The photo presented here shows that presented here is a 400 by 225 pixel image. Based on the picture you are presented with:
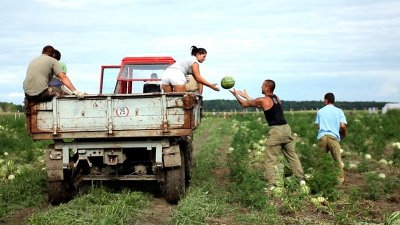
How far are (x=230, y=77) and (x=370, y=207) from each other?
144 inches

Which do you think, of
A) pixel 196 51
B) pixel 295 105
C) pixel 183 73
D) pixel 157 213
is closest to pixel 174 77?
pixel 183 73

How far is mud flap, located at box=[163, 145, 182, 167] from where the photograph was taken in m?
9.14

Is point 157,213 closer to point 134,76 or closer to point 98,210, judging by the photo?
point 98,210

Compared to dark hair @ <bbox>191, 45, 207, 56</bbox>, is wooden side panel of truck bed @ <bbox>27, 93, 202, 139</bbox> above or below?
below

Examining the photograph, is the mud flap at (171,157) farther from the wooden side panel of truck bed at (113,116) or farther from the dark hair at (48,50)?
the dark hair at (48,50)

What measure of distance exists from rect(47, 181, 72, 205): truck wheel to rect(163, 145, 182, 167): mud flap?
1.78m

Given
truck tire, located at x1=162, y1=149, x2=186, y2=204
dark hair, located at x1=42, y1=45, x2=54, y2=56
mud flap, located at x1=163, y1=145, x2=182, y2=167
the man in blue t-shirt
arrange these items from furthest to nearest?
the man in blue t-shirt → dark hair, located at x1=42, y1=45, x2=54, y2=56 → truck tire, located at x1=162, y1=149, x2=186, y2=204 → mud flap, located at x1=163, y1=145, x2=182, y2=167

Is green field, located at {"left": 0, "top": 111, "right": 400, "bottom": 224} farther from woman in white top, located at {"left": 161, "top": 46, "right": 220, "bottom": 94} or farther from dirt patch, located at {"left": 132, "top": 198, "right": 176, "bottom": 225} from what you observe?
woman in white top, located at {"left": 161, "top": 46, "right": 220, "bottom": 94}

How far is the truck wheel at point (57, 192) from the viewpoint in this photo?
928 centimetres

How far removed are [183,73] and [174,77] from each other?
276mm

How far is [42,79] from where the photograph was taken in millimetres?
9133

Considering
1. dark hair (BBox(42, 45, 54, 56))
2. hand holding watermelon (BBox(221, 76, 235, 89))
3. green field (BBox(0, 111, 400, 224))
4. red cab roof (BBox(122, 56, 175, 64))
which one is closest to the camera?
green field (BBox(0, 111, 400, 224))

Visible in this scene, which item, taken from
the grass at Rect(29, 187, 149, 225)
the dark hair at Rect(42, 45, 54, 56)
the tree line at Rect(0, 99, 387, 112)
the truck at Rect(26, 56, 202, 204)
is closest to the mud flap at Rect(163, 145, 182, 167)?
the truck at Rect(26, 56, 202, 204)

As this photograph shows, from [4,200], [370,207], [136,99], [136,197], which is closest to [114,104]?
[136,99]
